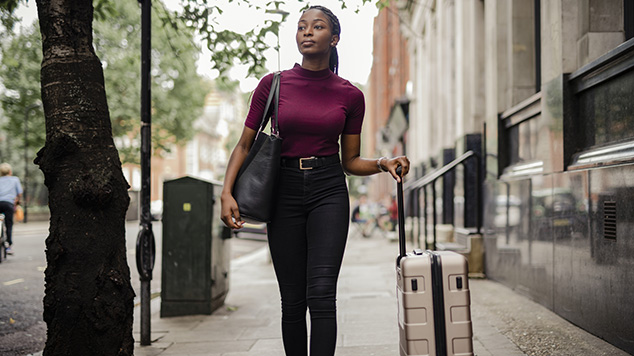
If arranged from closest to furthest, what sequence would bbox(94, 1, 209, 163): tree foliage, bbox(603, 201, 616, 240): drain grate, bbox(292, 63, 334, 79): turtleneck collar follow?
bbox(292, 63, 334, 79): turtleneck collar, bbox(603, 201, 616, 240): drain grate, bbox(94, 1, 209, 163): tree foliage

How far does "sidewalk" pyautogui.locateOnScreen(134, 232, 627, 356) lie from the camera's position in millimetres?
4289

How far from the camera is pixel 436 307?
2719mm

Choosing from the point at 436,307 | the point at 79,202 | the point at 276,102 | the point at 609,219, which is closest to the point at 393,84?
the point at 609,219

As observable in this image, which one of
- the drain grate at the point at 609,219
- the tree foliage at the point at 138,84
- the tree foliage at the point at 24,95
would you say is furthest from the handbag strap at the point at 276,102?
the tree foliage at the point at 138,84

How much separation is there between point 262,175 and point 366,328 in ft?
8.98

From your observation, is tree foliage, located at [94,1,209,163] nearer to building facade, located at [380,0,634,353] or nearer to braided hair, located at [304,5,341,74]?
building facade, located at [380,0,634,353]

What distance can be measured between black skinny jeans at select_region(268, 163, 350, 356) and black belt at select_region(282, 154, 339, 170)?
2 cm

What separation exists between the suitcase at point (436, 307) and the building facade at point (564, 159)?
167cm

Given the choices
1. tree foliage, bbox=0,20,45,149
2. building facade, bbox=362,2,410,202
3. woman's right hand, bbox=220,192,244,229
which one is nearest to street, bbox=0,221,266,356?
woman's right hand, bbox=220,192,244,229

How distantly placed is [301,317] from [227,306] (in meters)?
4.04

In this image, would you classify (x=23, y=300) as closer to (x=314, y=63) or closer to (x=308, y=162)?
(x=308, y=162)

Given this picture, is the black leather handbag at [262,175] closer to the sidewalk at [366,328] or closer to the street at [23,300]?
the sidewalk at [366,328]

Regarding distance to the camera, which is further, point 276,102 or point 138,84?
point 138,84

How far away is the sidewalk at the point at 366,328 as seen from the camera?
14.1 ft
